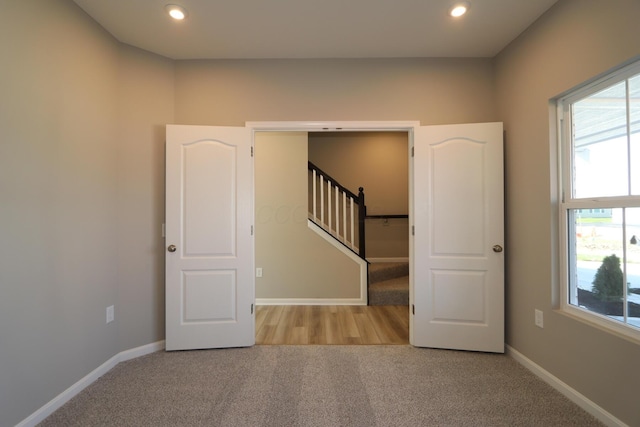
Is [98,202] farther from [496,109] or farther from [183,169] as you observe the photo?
[496,109]

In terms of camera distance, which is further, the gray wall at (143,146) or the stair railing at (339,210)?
the stair railing at (339,210)

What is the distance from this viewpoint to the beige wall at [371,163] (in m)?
5.57

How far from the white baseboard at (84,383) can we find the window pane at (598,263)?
3.34 metres

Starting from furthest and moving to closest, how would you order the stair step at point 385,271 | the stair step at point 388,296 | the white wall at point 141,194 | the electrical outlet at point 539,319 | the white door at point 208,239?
1. the stair step at point 385,271
2. the stair step at point 388,296
3. the white door at point 208,239
4. the white wall at point 141,194
5. the electrical outlet at point 539,319

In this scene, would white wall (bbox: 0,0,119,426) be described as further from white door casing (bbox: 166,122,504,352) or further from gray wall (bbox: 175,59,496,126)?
gray wall (bbox: 175,59,496,126)

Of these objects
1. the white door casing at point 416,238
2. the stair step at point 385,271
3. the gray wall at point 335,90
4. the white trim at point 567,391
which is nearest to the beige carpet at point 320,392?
the white trim at point 567,391

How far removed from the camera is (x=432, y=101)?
2.76 m

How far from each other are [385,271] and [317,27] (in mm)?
3394

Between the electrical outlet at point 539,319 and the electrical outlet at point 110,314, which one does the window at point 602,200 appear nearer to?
the electrical outlet at point 539,319

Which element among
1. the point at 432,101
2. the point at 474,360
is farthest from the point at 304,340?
the point at 432,101

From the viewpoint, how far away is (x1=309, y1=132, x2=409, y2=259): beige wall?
557 centimetres

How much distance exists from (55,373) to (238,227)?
4.99 feet

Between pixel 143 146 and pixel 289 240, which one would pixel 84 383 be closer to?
pixel 143 146

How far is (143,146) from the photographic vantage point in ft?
8.48
